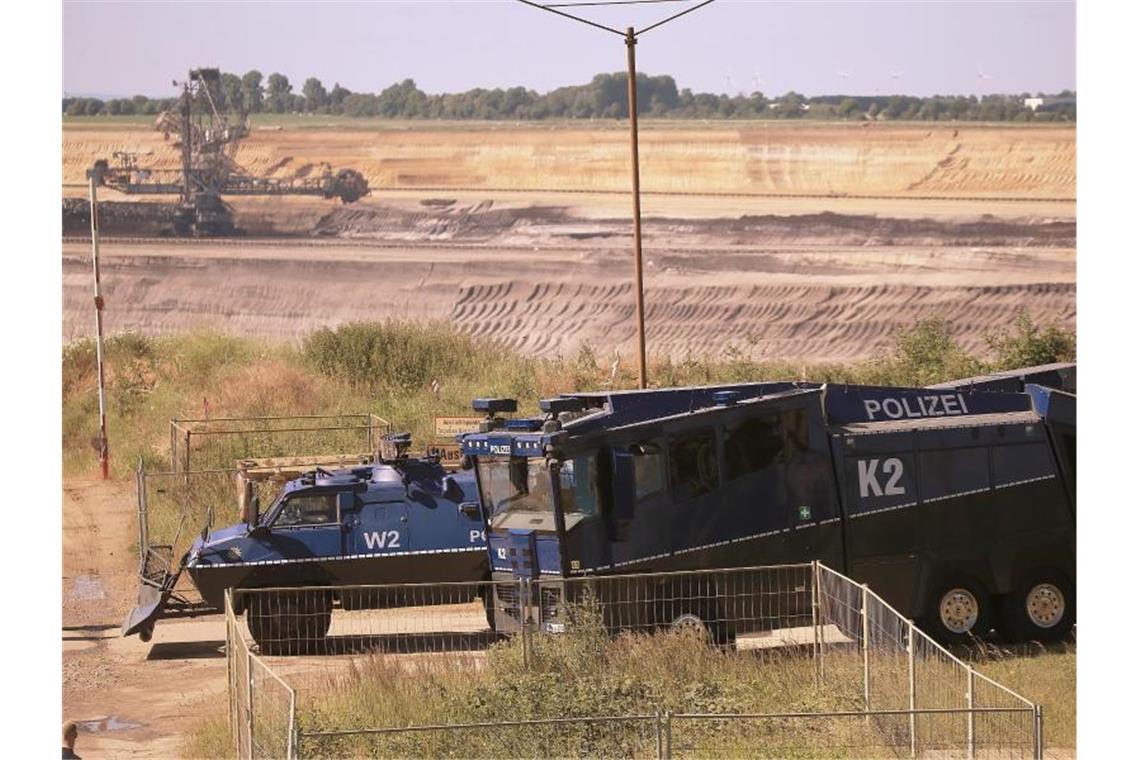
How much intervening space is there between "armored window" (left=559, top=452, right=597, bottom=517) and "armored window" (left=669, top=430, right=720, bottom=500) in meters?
0.88

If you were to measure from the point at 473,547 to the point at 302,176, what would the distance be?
7345cm

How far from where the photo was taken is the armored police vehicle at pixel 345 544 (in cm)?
2012

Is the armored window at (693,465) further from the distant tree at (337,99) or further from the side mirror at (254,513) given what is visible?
the distant tree at (337,99)

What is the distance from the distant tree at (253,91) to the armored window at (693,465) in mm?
115285

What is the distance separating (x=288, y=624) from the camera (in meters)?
19.7

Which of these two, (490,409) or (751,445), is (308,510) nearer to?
(490,409)

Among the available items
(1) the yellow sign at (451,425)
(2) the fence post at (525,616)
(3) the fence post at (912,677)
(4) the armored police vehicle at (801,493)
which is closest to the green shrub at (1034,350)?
(1) the yellow sign at (451,425)

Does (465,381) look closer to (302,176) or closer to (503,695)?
(503,695)

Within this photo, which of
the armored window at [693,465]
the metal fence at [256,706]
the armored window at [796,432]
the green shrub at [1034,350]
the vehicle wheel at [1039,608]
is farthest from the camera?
the green shrub at [1034,350]

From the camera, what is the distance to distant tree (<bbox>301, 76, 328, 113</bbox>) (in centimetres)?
13675

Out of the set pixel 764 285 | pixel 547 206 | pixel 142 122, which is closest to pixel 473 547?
pixel 764 285

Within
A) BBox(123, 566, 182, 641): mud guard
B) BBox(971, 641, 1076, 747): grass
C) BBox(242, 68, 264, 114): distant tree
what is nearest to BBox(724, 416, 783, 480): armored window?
BBox(971, 641, 1076, 747): grass

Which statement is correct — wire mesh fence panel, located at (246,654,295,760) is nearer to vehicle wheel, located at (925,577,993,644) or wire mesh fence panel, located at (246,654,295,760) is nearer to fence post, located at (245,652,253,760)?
fence post, located at (245,652,253,760)

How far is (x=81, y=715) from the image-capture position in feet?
57.6
